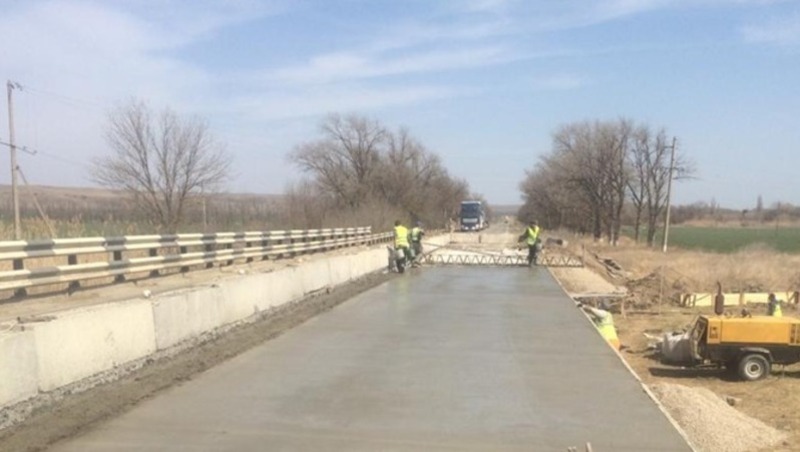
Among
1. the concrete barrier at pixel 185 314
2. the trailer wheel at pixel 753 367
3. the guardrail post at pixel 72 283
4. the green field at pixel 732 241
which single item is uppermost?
the guardrail post at pixel 72 283

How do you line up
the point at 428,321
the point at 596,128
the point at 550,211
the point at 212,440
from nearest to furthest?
the point at 212,440 → the point at 428,321 → the point at 596,128 → the point at 550,211

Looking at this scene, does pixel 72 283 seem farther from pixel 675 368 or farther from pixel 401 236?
pixel 401 236

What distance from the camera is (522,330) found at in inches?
537

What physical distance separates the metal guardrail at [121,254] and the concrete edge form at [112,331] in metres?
1.48

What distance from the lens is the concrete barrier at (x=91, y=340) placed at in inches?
305

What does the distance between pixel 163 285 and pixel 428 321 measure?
4978 mm

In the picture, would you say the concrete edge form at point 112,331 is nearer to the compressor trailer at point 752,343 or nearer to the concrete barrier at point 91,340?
the concrete barrier at point 91,340

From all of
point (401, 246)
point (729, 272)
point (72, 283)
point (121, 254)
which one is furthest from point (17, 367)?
point (729, 272)

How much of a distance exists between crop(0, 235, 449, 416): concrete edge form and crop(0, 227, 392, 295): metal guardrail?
148 cm

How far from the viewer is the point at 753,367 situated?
14.3m

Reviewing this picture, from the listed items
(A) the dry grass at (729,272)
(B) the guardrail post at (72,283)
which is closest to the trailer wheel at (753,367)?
(B) the guardrail post at (72,283)

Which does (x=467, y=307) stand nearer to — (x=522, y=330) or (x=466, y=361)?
(x=522, y=330)

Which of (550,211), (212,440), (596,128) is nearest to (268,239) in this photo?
(212,440)

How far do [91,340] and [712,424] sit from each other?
6.87 m
